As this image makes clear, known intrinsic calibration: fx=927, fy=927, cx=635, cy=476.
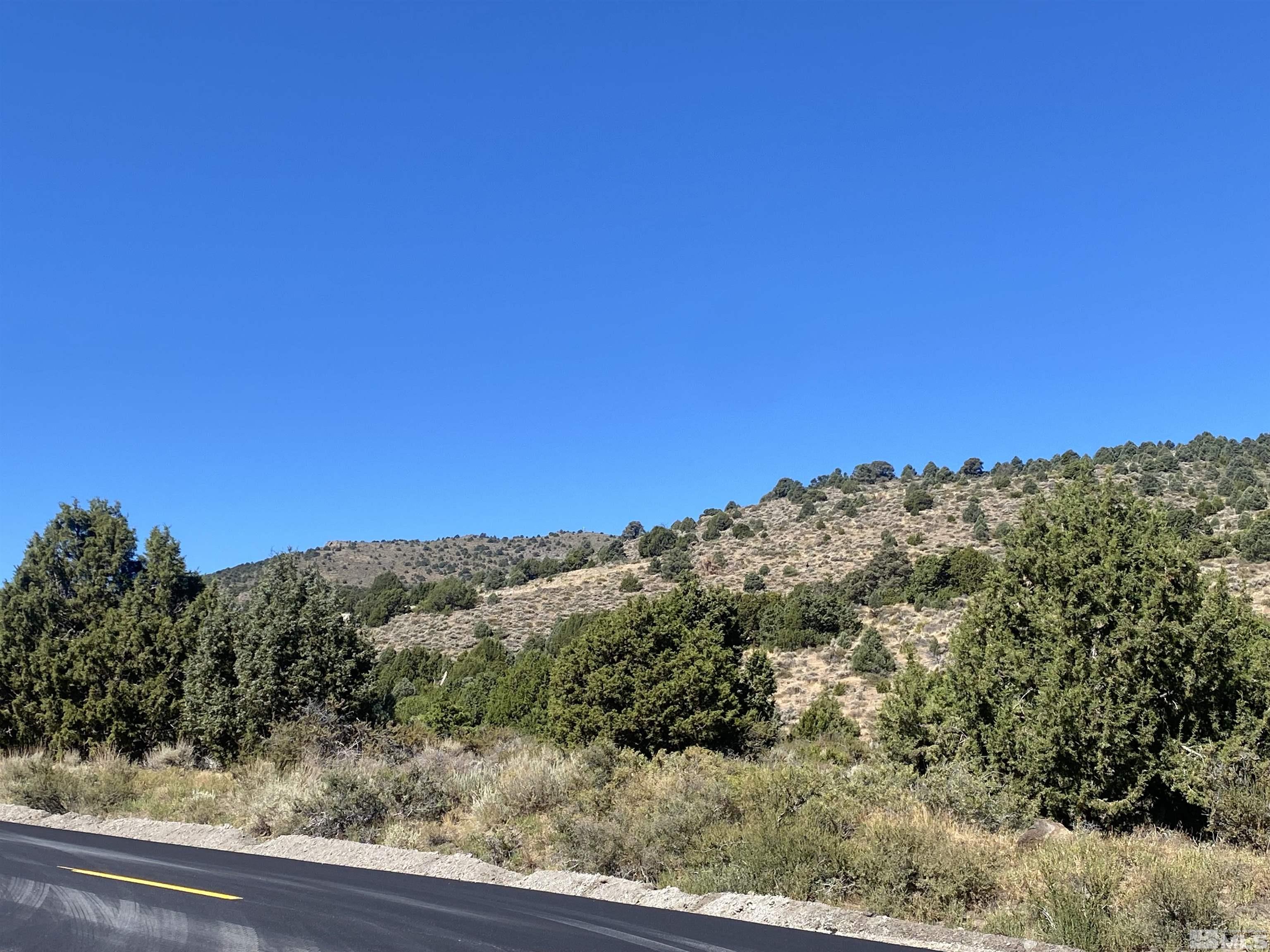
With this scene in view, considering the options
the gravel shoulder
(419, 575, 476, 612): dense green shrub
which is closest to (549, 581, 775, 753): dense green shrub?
the gravel shoulder

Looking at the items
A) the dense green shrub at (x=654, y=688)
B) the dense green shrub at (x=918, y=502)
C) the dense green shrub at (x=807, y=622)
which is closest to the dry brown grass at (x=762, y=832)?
the dense green shrub at (x=654, y=688)

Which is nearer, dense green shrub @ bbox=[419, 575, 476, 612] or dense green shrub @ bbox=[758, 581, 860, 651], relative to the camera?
dense green shrub @ bbox=[758, 581, 860, 651]

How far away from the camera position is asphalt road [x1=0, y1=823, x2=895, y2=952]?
821 centimetres

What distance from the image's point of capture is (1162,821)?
13852mm

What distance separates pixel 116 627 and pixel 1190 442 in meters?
75.6

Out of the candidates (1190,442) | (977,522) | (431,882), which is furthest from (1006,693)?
(1190,442)

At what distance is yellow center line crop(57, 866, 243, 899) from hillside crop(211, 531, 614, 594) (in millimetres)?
71022

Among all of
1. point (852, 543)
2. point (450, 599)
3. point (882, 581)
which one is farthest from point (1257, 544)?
point (450, 599)

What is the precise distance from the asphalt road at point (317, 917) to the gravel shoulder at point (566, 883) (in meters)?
0.44

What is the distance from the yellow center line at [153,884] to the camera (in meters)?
10.6

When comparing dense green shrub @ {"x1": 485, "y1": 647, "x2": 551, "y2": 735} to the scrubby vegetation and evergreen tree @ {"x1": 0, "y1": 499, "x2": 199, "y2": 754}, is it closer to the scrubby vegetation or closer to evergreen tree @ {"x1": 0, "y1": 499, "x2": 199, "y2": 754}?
the scrubby vegetation

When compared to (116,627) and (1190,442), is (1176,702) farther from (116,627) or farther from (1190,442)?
(1190,442)

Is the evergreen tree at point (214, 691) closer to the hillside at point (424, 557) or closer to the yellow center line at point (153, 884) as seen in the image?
the yellow center line at point (153, 884)

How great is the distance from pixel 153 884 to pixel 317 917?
11.0ft
